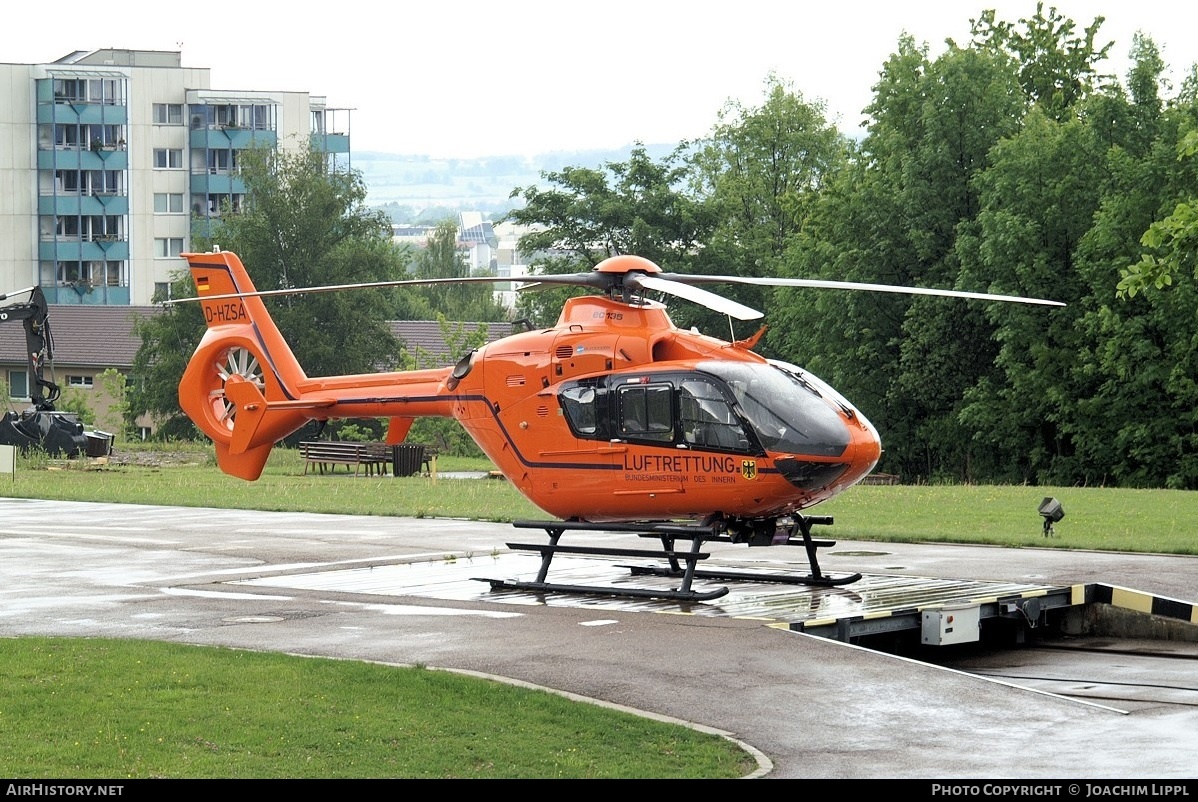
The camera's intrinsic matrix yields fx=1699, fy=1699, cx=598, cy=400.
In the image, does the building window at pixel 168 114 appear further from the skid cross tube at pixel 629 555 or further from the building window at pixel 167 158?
the skid cross tube at pixel 629 555

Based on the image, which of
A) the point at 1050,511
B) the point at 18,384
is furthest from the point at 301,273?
the point at 1050,511

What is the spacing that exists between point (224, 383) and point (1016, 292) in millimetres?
34651

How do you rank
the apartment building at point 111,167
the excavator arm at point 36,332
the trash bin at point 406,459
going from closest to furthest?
the trash bin at point 406,459, the excavator arm at point 36,332, the apartment building at point 111,167

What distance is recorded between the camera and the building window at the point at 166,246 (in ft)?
355

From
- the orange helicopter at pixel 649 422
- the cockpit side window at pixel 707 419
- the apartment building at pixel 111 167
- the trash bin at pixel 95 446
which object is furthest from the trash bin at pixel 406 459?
the apartment building at pixel 111 167

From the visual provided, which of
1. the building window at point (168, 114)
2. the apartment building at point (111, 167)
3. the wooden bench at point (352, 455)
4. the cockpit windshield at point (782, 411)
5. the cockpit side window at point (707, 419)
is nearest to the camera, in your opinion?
the cockpit windshield at point (782, 411)

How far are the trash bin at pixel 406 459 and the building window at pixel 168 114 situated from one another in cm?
6879

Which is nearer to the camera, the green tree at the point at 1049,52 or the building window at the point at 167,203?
the green tree at the point at 1049,52

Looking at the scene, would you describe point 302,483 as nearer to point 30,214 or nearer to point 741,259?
point 741,259

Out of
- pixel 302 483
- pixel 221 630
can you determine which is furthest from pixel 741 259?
pixel 221 630

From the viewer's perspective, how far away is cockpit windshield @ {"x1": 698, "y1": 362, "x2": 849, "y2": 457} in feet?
55.2

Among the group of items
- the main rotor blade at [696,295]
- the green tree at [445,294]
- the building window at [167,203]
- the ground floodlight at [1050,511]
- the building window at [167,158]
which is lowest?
the ground floodlight at [1050,511]

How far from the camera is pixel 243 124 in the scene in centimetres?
10712

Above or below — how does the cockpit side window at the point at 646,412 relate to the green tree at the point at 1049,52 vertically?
below
